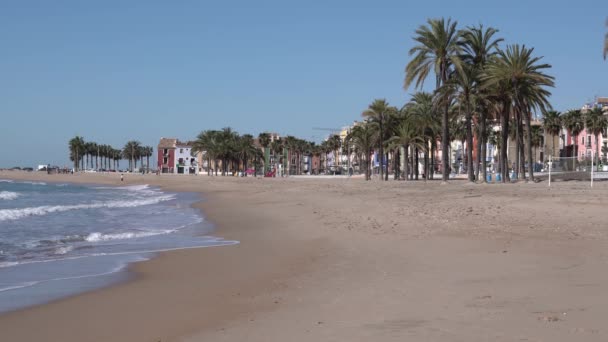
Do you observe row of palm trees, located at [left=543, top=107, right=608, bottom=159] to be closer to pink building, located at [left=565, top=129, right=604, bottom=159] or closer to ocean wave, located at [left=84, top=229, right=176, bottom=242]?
pink building, located at [left=565, top=129, right=604, bottom=159]

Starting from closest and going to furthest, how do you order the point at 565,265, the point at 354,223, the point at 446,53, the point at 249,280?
the point at 565,265, the point at 249,280, the point at 354,223, the point at 446,53

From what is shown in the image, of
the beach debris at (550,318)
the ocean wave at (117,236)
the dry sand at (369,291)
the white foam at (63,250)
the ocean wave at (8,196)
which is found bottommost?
the ocean wave at (8,196)

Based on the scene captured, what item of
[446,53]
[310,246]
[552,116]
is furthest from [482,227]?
[552,116]

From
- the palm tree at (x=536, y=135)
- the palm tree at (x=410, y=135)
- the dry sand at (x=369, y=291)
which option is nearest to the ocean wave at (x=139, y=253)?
the dry sand at (x=369, y=291)

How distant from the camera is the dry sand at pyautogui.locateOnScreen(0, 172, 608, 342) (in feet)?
21.1

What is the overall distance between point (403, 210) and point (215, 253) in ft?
30.1

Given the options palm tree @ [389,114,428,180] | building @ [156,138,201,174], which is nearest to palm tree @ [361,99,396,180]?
palm tree @ [389,114,428,180]

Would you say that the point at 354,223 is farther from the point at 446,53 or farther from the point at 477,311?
the point at 446,53

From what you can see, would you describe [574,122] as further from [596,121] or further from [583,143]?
[583,143]

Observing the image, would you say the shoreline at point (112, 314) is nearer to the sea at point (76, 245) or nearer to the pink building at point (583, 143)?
the sea at point (76, 245)

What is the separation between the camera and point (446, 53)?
41.0 metres

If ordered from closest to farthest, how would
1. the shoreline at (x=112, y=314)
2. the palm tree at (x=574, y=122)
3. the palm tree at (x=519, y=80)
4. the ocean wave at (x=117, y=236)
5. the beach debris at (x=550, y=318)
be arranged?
the beach debris at (x=550, y=318) → the shoreline at (x=112, y=314) → the ocean wave at (x=117, y=236) → the palm tree at (x=519, y=80) → the palm tree at (x=574, y=122)

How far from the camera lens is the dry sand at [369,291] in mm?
6421

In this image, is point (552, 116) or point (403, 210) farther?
point (552, 116)
